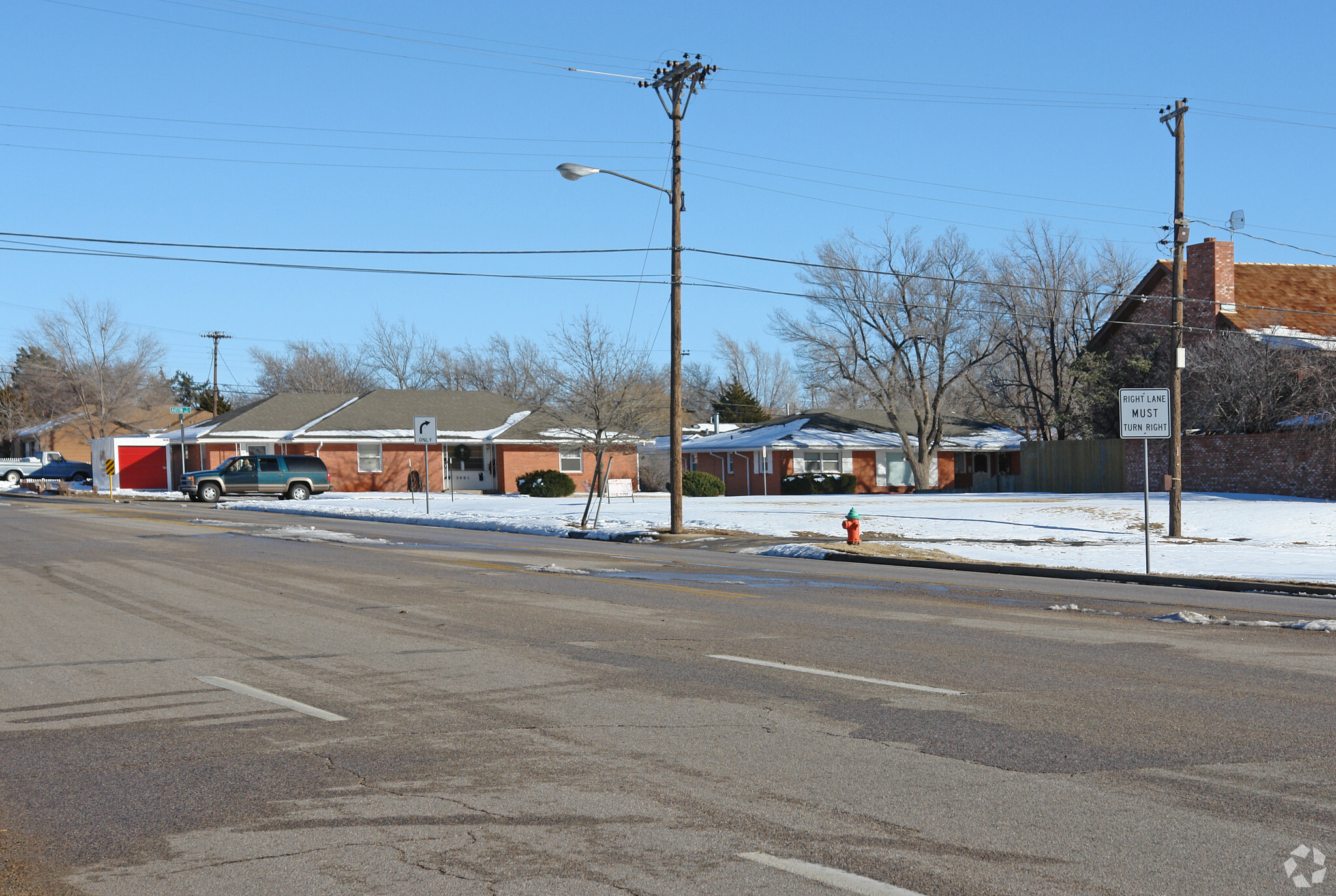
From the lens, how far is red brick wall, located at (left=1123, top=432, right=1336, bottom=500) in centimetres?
3669

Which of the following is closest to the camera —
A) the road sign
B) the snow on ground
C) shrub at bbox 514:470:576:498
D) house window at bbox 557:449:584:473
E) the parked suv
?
the snow on ground

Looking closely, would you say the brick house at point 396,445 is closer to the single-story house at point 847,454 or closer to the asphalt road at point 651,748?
the single-story house at point 847,454

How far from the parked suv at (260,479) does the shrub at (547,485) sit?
828 centimetres

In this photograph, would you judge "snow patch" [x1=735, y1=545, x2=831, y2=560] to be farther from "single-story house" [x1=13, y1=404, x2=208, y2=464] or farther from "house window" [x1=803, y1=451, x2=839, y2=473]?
"single-story house" [x1=13, y1=404, x2=208, y2=464]

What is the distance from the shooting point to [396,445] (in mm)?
56094

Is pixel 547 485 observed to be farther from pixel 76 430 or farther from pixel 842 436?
pixel 76 430

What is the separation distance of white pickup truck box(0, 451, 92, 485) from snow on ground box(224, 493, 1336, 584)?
32.7 m

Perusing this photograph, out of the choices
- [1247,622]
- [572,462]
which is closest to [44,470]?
[572,462]

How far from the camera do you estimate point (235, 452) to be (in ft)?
184

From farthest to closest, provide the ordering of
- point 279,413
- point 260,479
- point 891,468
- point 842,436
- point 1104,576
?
point 891,468 < point 842,436 < point 279,413 < point 260,479 < point 1104,576

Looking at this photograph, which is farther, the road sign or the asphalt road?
the road sign

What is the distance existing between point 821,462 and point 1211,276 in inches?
815

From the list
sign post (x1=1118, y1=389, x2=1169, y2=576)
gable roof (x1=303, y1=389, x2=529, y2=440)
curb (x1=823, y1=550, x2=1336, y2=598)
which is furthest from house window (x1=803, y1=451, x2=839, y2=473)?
sign post (x1=1118, y1=389, x2=1169, y2=576)

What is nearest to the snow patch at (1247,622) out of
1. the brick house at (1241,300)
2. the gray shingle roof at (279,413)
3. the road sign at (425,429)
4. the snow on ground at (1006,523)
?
the snow on ground at (1006,523)
